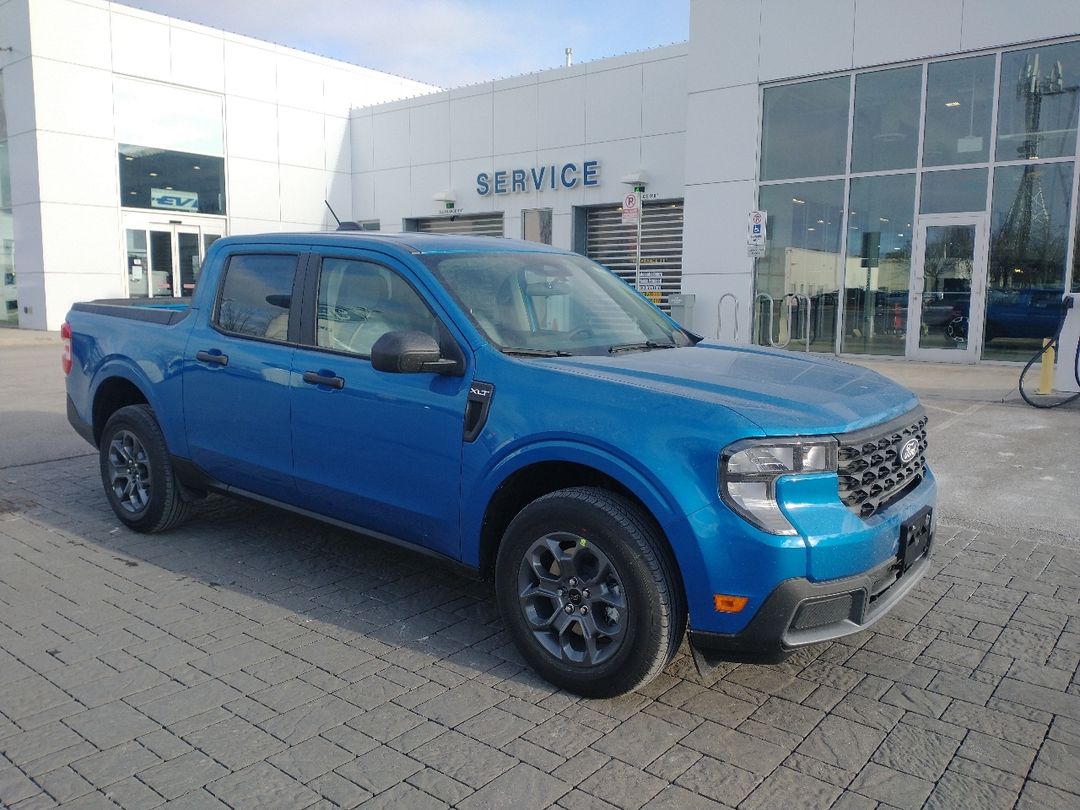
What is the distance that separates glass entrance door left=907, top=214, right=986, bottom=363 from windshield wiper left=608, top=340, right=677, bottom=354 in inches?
496

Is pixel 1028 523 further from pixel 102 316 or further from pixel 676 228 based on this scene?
pixel 676 228

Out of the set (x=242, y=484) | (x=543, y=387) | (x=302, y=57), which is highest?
(x=302, y=57)

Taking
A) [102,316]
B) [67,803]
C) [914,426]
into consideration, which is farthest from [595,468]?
[102,316]

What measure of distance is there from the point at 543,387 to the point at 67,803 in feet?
7.09

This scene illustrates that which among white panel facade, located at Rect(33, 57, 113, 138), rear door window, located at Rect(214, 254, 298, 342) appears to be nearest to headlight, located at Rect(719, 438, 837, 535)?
rear door window, located at Rect(214, 254, 298, 342)

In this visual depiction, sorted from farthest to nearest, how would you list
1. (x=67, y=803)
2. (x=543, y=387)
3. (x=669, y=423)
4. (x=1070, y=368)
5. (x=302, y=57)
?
1. (x=302, y=57)
2. (x=1070, y=368)
3. (x=543, y=387)
4. (x=669, y=423)
5. (x=67, y=803)

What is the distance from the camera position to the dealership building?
14.9 meters

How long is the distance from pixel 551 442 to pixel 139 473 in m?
3.29

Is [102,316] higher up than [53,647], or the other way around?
[102,316]

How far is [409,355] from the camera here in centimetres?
377

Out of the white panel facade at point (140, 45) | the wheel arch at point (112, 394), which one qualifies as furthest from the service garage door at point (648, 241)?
the wheel arch at point (112, 394)

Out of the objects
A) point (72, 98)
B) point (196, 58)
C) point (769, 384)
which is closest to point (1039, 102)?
point (769, 384)

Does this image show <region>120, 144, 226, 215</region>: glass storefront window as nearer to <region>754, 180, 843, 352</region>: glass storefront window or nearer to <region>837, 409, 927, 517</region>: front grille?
<region>754, 180, 843, 352</region>: glass storefront window

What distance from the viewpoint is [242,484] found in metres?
5.02
